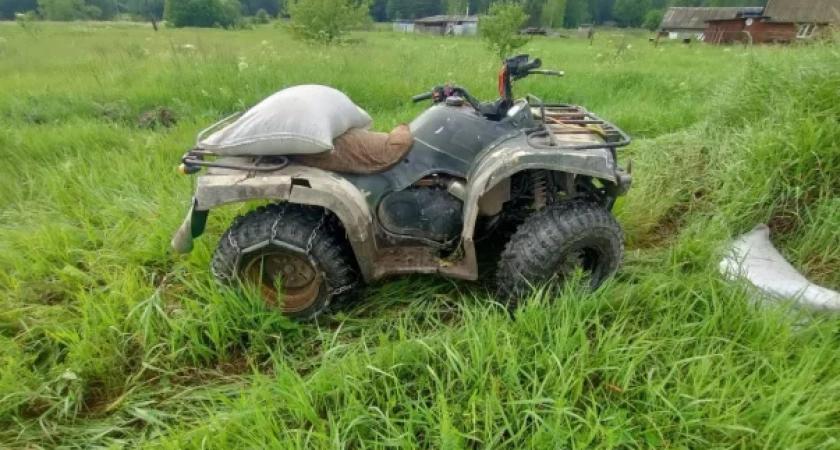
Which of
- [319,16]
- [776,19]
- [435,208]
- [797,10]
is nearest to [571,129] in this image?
[435,208]

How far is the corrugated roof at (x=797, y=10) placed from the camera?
22406 mm

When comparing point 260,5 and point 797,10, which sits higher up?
point 797,10

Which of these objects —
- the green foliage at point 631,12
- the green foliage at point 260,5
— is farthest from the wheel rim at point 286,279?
the green foliage at point 260,5

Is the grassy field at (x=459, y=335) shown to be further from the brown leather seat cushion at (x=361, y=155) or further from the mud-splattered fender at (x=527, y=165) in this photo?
the brown leather seat cushion at (x=361, y=155)

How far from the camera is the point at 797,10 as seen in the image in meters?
25.1

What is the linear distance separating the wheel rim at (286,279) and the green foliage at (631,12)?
6085 centimetres

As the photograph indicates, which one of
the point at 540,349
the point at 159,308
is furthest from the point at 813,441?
the point at 159,308

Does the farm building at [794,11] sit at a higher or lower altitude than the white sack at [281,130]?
lower

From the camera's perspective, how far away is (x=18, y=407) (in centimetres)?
185

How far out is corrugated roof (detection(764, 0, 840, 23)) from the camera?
73.5ft

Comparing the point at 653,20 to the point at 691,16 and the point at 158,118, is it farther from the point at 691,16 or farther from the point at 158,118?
the point at 158,118

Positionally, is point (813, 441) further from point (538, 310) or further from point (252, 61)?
point (252, 61)

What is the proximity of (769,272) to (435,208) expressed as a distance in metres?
1.63

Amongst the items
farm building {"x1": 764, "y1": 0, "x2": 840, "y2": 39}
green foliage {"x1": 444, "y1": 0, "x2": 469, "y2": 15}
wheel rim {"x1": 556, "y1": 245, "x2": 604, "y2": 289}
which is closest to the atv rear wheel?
wheel rim {"x1": 556, "y1": 245, "x2": 604, "y2": 289}
